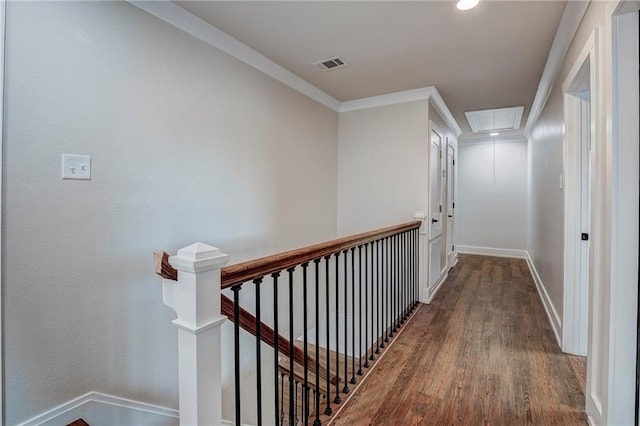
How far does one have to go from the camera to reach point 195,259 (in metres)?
0.91

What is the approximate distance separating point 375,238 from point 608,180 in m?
1.26

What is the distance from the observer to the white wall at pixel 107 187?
1.38m

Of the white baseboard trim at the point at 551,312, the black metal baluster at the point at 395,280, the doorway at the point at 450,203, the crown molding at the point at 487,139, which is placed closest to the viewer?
the white baseboard trim at the point at 551,312

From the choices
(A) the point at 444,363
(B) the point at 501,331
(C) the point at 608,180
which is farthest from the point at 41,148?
(B) the point at 501,331

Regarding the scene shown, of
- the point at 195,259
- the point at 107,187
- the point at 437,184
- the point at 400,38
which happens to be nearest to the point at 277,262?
the point at 195,259

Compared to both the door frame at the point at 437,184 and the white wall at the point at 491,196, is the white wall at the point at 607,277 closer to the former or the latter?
the door frame at the point at 437,184

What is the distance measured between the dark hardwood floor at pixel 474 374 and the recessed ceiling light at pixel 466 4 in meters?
2.32

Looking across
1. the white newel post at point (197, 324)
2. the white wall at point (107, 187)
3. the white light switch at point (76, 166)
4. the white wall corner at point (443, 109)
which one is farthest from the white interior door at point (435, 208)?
the white light switch at point (76, 166)

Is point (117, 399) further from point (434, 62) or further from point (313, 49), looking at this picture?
point (434, 62)

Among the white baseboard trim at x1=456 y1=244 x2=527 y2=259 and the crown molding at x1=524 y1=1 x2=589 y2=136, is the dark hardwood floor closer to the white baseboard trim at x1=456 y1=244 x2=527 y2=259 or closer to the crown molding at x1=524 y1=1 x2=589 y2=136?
the crown molding at x1=524 y1=1 x2=589 y2=136

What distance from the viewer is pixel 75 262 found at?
1.54 metres

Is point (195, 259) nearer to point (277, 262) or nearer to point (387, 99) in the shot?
point (277, 262)

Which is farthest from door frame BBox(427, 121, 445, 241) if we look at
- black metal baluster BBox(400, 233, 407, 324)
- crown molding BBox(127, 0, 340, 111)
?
crown molding BBox(127, 0, 340, 111)

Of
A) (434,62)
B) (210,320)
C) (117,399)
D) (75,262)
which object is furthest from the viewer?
(434,62)
